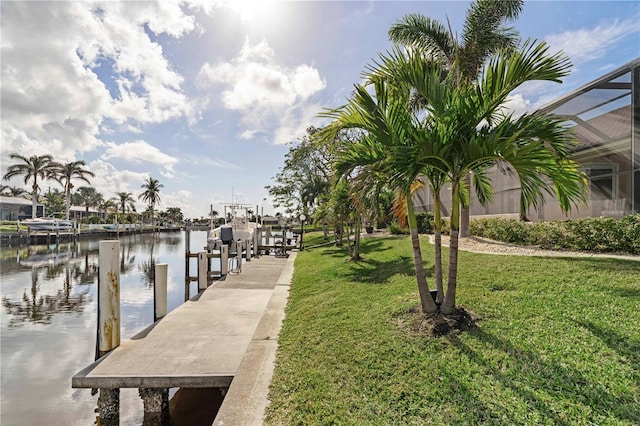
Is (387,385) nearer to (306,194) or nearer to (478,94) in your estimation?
(478,94)

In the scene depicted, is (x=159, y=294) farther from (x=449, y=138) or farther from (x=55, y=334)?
(x=449, y=138)

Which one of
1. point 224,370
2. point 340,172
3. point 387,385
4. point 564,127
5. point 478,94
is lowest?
point 224,370

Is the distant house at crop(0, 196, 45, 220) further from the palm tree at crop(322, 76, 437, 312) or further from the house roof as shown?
the palm tree at crop(322, 76, 437, 312)

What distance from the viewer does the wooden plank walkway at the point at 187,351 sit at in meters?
5.07

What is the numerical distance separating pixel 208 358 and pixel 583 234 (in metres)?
9.26

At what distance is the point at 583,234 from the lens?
8.82 meters

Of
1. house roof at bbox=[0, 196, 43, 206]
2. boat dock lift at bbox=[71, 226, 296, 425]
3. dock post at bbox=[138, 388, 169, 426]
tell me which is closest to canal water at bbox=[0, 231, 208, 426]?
dock post at bbox=[138, 388, 169, 426]

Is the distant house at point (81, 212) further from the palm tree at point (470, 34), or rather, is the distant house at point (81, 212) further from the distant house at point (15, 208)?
the palm tree at point (470, 34)

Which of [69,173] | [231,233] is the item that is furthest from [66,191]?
[231,233]

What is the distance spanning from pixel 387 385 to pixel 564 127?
4032 millimetres

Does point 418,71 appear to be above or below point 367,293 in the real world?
above

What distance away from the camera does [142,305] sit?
13719mm

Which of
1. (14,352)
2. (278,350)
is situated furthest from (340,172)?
(14,352)

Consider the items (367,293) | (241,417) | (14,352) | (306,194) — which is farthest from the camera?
(306,194)
